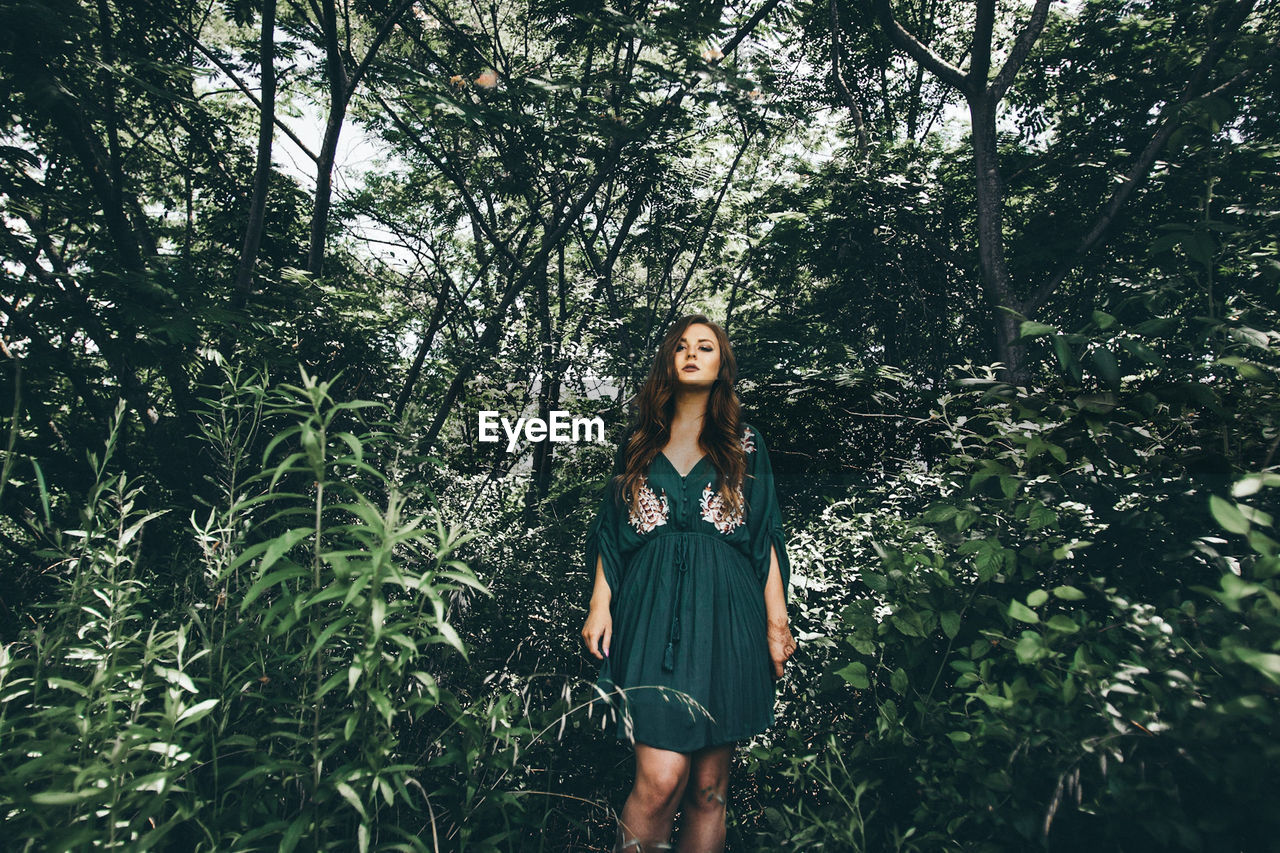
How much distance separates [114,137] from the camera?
3.56 metres

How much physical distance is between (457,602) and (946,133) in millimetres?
9768

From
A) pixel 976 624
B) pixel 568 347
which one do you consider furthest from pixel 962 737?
pixel 568 347

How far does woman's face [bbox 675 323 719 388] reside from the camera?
2.17 meters

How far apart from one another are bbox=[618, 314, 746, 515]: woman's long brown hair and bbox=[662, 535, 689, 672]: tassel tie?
0.20m

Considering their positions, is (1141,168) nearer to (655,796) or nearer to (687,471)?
(687,471)

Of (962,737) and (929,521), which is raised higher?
(929,521)

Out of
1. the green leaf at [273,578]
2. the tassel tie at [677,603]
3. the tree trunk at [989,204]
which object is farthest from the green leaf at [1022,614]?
the tree trunk at [989,204]

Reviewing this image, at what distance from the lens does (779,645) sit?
6.49 feet

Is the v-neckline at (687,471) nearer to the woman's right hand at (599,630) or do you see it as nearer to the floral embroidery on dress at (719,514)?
the floral embroidery on dress at (719,514)

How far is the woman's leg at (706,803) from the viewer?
182cm

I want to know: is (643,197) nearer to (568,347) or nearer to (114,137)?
(568,347)

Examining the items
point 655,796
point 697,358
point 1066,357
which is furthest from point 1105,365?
point 655,796

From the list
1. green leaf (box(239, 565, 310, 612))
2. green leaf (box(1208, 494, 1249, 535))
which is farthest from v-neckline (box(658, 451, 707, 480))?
green leaf (box(1208, 494, 1249, 535))

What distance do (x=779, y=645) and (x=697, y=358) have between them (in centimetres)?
102
